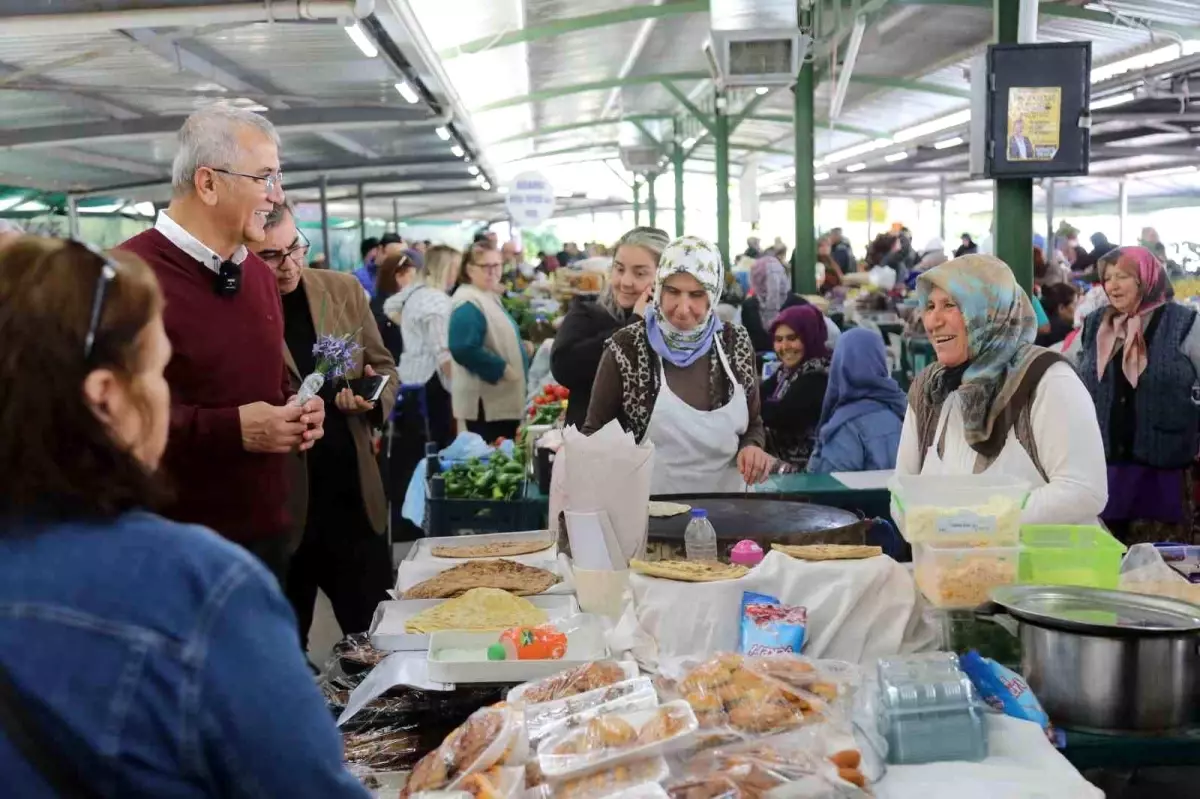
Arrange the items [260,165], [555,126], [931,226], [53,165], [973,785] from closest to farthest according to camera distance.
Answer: [973,785]
[260,165]
[53,165]
[555,126]
[931,226]

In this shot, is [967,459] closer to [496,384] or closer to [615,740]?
[615,740]

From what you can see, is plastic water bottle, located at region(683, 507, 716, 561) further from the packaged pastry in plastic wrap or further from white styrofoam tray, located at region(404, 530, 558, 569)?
the packaged pastry in plastic wrap

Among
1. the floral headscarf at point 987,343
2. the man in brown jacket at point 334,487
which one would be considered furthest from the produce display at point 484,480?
the floral headscarf at point 987,343

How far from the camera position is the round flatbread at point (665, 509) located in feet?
11.2

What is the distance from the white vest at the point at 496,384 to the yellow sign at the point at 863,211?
20217 millimetres

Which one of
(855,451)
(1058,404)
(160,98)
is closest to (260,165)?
(1058,404)

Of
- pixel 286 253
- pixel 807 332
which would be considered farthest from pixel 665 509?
pixel 807 332

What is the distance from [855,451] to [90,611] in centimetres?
422

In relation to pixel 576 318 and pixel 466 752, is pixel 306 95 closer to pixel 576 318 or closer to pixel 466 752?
pixel 576 318

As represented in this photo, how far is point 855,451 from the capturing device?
502 cm

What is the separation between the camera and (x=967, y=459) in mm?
3223

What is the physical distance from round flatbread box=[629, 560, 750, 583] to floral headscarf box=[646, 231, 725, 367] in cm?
133

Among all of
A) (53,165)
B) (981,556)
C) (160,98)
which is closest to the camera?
(981,556)

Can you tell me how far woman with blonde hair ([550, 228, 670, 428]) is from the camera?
469 cm
